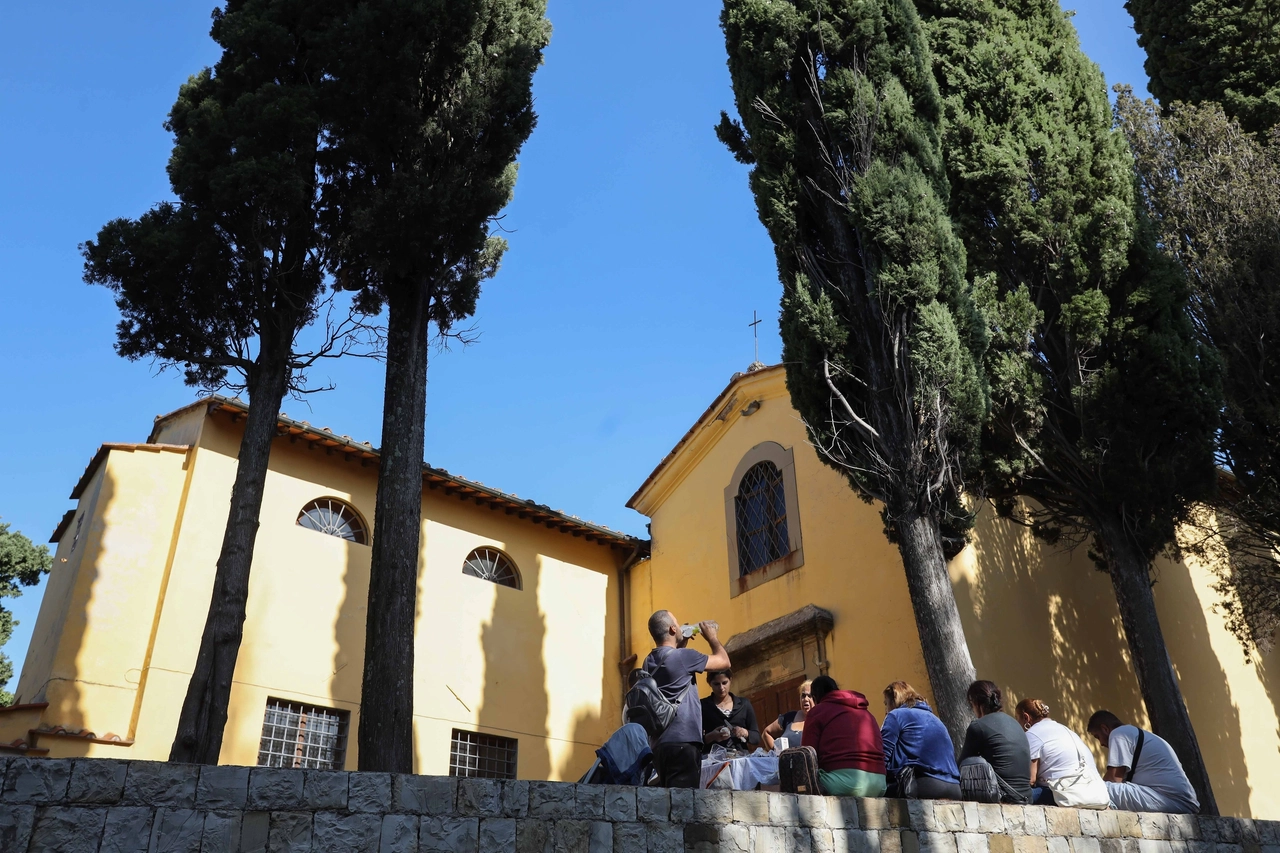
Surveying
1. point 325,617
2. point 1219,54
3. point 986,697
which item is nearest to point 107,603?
point 325,617

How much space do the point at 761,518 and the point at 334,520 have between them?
587 cm

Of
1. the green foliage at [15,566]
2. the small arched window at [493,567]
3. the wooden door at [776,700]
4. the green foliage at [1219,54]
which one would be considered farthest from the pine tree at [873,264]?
the green foliage at [15,566]

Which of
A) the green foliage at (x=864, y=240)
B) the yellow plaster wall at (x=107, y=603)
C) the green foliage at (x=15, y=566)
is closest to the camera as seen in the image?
the green foliage at (x=864, y=240)

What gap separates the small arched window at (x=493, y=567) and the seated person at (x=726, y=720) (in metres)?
7.53

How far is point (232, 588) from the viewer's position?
25.8 ft

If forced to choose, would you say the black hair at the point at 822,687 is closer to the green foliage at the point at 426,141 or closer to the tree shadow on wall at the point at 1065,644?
the green foliage at the point at 426,141

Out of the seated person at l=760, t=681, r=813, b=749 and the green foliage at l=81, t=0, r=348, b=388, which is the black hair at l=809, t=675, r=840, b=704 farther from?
the green foliage at l=81, t=0, r=348, b=388

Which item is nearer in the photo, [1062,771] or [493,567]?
[1062,771]

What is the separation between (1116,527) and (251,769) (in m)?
9.60

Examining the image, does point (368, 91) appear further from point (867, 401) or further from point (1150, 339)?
point (1150, 339)

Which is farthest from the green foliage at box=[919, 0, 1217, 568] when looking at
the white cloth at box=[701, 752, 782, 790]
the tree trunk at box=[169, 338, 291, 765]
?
the tree trunk at box=[169, 338, 291, 765]

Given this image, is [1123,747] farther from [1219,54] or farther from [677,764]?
[1219,54]

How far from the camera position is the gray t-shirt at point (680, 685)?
6211 millimetres

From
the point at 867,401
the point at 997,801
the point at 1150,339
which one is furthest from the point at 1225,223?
the point at 997,801
